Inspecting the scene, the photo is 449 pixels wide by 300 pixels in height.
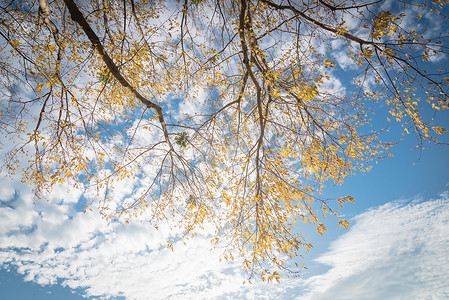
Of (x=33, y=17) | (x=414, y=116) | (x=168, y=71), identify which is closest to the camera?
(x=414, y=116)

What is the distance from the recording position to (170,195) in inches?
243

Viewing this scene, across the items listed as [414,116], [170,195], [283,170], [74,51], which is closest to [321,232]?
[283,170]

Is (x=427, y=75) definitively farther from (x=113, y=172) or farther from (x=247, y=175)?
(x=113, y=172)

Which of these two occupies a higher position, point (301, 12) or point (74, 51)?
point (74, 51)

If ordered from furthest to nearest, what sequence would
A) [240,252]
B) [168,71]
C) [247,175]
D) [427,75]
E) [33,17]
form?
1. [168,71]
2. [247,175]
3. [240,252]
4. [33,17]
5. [427,75]

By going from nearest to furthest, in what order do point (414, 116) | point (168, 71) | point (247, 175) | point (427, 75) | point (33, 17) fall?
point (427, 75) < point (414, 116) < point (33, 17) < point (247, 175) < point (168, 71)

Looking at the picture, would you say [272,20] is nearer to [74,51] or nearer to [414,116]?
[414,116]

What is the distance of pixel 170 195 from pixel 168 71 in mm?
3849

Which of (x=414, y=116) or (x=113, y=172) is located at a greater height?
(x=113, y=172)

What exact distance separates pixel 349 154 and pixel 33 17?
26.5 ft

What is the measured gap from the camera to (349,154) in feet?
16.3

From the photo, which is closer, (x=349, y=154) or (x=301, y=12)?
(x=301, y=12)

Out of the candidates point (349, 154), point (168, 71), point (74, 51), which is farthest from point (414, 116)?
point (74, 51)

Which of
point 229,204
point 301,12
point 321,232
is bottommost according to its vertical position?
point 321,232
